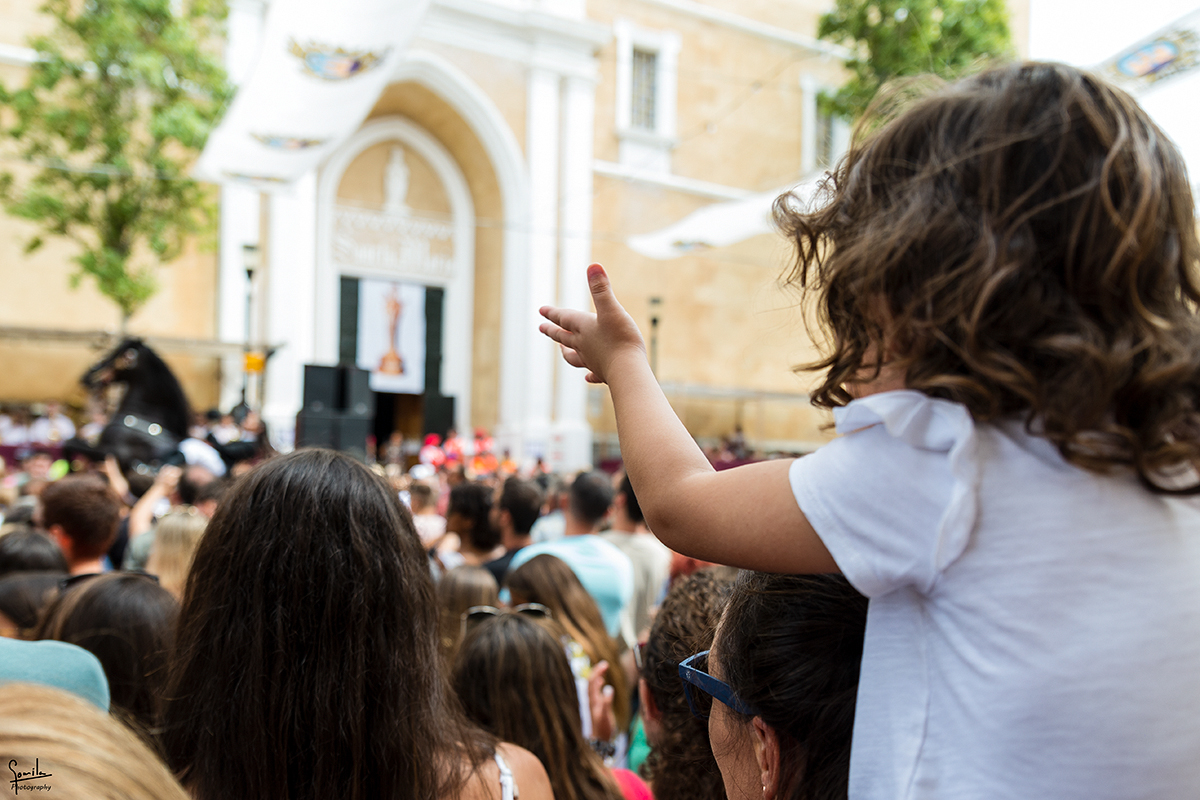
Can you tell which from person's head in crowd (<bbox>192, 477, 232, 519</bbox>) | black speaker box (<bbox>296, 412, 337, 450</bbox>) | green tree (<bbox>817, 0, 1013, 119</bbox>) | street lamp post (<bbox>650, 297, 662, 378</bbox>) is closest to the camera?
person's head in crowd (<bbox>192, 477, 232, 519</bbox>)

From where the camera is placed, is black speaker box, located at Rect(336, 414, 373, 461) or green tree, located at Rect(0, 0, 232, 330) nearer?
black speaker box, located at Rect(336, 414, 373, 461)

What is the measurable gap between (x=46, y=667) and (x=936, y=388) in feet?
4.75

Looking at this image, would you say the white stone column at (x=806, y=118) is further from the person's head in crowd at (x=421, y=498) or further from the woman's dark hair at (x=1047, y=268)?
the woman's dark hair at (x=1047, y=268)

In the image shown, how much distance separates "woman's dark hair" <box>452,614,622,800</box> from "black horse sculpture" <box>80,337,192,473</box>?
754 cm

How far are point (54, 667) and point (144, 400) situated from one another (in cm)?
909

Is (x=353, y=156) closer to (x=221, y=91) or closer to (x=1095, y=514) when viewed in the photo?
(x=221, y=91)

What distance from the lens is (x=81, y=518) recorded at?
3.71 metres

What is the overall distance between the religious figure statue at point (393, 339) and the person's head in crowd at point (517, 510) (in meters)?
16.9

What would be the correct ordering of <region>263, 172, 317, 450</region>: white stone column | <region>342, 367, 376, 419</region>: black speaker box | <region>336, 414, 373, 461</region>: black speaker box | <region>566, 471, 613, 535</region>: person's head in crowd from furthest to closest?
<region>263, 172, 317, 450</region>: white stone column
<region>342, 367, 376, 419</region>: black speaker box
<region>336, 414, 373, 461</region>: black speaker box
<region>566, 471, 613, 535</region>: person's head in crowd

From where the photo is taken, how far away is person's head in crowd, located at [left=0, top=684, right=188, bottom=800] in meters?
0.60

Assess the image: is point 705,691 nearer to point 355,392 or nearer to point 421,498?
point 421,498

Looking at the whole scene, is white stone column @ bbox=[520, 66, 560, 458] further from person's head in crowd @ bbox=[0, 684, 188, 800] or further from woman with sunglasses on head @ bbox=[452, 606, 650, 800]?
person's head in crowd @ bbox=[0, 684, 188, 800]

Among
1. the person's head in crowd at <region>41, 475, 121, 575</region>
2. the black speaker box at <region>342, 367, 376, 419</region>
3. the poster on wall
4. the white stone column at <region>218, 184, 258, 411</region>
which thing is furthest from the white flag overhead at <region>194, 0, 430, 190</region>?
the poster on wall

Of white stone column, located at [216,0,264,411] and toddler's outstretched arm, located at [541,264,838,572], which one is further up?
white stone column, located at [216,0,264,411]
